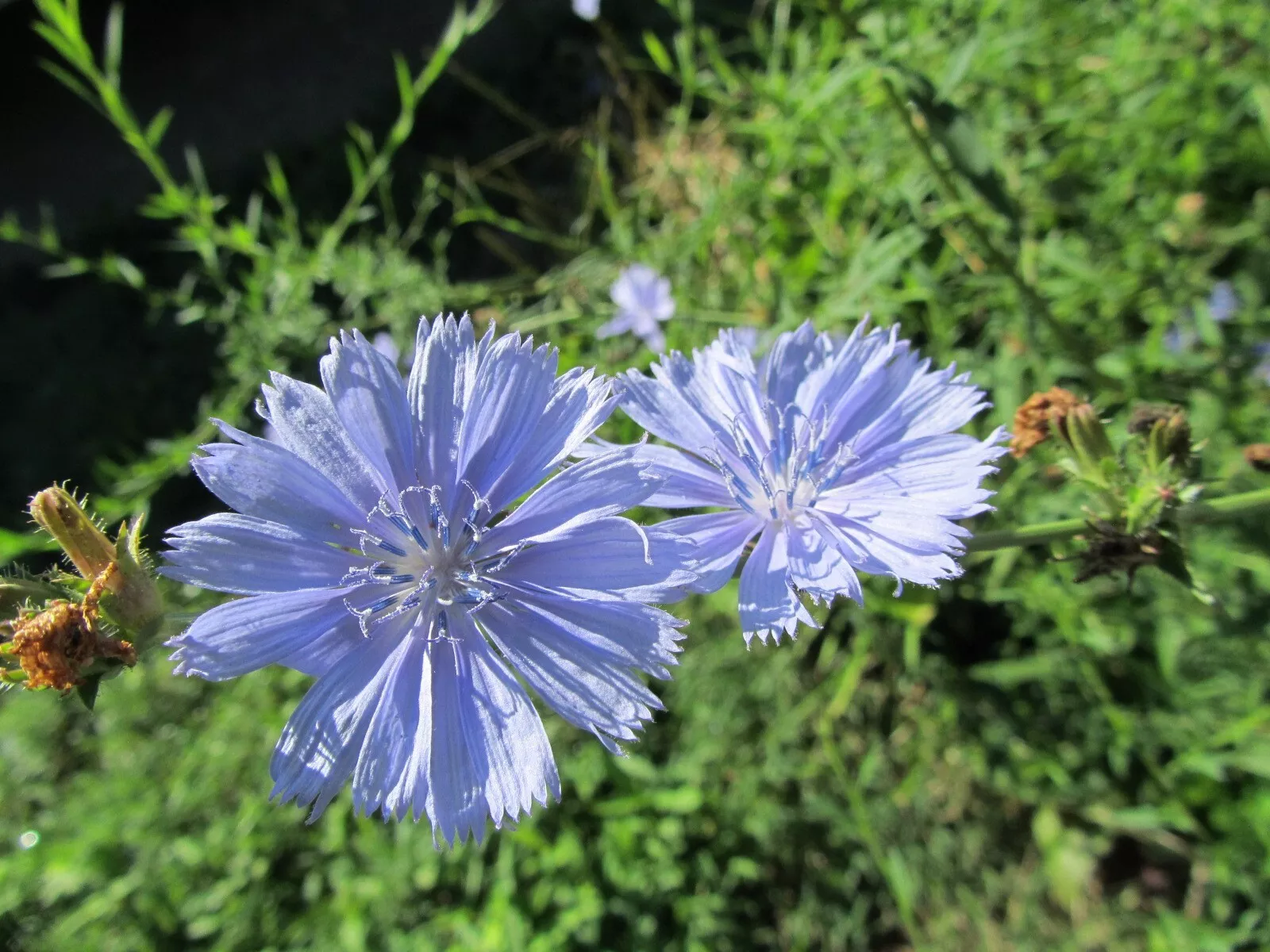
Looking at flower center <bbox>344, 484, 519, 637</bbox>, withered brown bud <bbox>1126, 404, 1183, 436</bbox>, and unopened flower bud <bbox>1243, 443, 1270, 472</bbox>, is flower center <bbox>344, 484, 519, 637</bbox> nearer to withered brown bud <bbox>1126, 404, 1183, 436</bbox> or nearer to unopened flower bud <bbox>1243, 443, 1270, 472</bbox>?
withered brown bud <bbox>1126, 404, 1183, 436</bbox>

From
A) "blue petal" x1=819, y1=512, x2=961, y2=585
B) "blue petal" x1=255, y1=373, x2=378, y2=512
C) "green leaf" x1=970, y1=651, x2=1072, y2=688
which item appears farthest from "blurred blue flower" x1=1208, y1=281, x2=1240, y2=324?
"blue petal" x1=255, y1=373, x2=378, y2=512

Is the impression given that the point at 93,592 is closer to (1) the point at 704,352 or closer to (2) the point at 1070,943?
(1) the point at 704,352

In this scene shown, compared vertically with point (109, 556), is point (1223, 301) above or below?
above

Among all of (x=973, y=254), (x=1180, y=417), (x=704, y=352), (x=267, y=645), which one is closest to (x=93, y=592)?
(x=267, y=645)

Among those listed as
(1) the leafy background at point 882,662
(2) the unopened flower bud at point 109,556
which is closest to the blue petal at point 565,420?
(2) the unopened flower bud at point 109,556

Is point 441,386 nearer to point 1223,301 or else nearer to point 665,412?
point 665,412

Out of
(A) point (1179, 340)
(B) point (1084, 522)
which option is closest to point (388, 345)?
(B) point (1084, 522)
